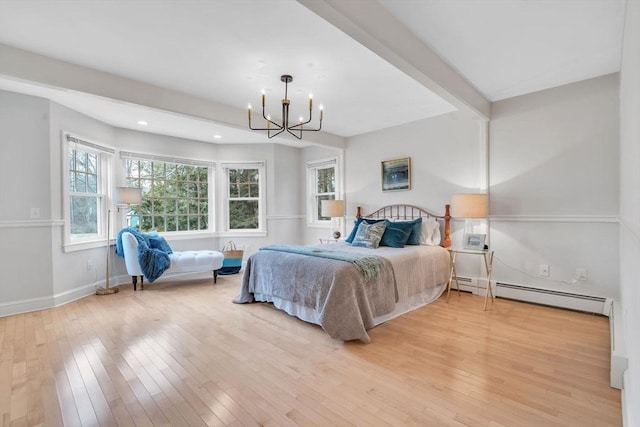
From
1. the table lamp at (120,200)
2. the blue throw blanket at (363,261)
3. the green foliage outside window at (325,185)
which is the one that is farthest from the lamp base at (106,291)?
the green foliage outside window at (325,185)

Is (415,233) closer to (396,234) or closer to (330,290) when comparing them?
(396,234)

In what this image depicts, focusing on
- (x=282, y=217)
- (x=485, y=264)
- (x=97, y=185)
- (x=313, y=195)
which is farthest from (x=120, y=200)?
(x=485, y=264)

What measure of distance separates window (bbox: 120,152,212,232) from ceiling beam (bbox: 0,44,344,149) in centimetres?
210

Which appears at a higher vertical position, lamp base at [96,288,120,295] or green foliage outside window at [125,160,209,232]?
green foliage outside window at [125,160,209,232]

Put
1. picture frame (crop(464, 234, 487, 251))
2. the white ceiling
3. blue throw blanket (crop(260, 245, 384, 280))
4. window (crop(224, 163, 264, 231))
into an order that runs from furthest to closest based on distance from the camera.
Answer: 1. window (crop(224, 163, 264, 231))
2. picture frame (crop(464, 234, 487, 251))
3. blue throw blanket (crop(260, 245, 384, 280))
4. the white ceiling

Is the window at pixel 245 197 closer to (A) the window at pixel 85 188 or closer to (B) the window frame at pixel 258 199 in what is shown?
(B) the window frame at pixel 258 199

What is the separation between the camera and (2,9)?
198 centimetres

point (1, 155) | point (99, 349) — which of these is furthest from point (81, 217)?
point (99, 349)

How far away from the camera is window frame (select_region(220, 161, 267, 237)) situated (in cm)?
584

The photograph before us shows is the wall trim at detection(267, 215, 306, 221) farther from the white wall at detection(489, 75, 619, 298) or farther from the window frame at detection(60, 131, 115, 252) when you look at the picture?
the white wall at detection(489, 75, 619, 298)

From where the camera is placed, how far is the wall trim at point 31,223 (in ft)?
10.9

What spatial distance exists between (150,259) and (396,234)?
3328 mm

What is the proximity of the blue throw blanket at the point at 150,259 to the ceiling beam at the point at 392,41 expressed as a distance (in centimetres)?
376

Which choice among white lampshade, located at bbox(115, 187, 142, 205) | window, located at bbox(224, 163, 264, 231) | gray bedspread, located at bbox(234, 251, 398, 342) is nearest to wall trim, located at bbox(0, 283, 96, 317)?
white lampshade, located at bbox(115, 187, 142, 205)
